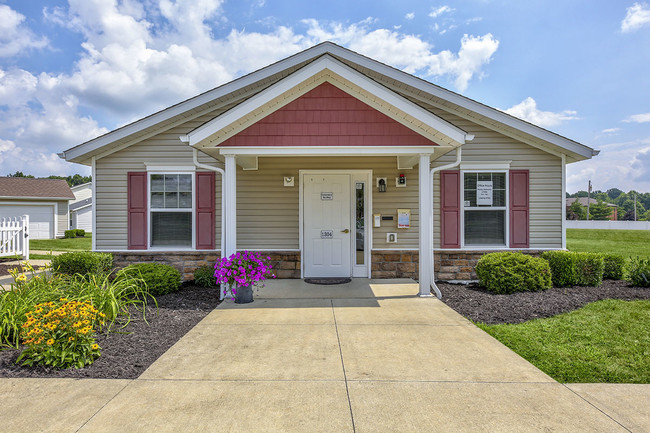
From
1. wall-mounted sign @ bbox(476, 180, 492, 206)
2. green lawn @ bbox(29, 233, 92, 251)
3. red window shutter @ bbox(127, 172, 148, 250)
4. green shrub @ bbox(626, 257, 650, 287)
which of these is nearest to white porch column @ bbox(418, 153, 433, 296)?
wall-mounted sign @ bbox(476, 180, 492, 206)

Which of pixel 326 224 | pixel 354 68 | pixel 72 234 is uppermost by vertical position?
pixel 354 68

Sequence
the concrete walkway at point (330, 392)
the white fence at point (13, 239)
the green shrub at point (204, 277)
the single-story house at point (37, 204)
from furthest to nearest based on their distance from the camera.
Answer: the single-story house at point (37, 204)
the white fence at point (13, 239)
the green shrub at point (204, 277)
the concrete walkway at point (330, 392)

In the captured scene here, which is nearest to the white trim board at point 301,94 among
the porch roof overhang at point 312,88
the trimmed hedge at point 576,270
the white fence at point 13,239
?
the porch roof overhang at point 312,88

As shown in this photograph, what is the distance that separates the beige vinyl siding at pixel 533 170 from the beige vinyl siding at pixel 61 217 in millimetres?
24999

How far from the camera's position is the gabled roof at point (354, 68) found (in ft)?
24.3

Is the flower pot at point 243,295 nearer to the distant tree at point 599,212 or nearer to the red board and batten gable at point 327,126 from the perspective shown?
the red board and batten gable at point 327,126

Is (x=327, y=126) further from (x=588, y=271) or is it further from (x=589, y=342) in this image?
(x=588, y=271)

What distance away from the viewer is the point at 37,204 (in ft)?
74.2

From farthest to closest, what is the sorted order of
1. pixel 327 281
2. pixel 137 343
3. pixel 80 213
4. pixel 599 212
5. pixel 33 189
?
pixel 599 212
pixel 80 213
pixel 33 189
pixel 327 281
pixel 137 343

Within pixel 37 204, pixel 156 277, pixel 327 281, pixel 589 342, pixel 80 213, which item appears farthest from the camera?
pixel 80 213

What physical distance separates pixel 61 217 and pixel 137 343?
81.7ft

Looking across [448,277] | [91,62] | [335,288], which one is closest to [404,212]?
[448,277]

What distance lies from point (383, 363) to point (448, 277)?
4.80 m

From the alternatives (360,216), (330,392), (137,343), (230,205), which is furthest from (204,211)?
(330,392)
